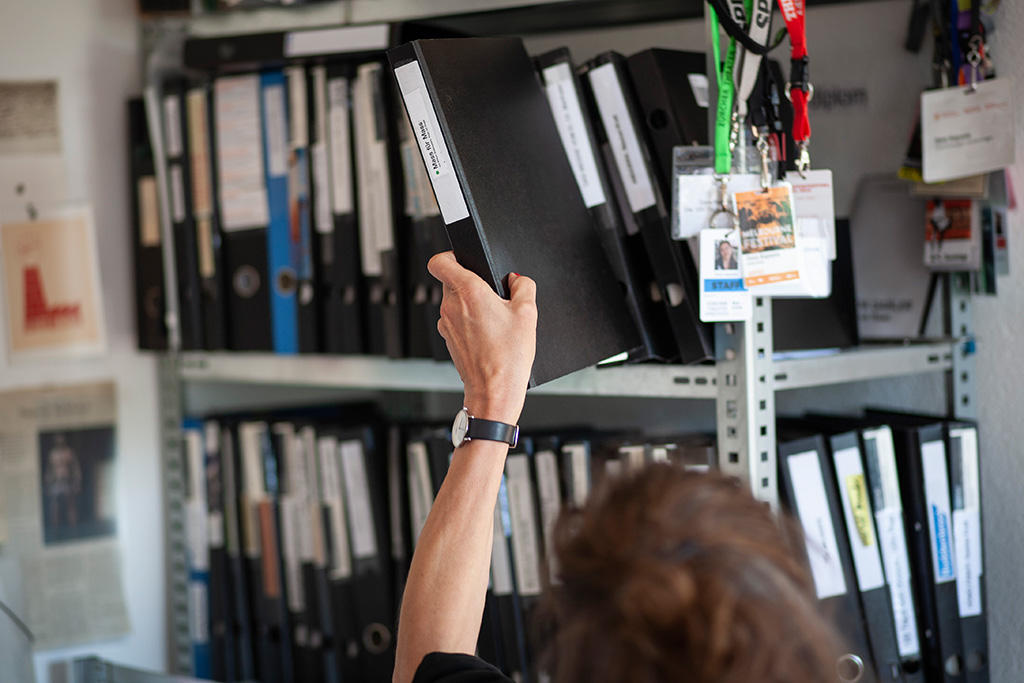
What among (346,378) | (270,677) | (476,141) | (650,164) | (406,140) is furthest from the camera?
(270,677)

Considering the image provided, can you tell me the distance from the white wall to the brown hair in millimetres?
1144

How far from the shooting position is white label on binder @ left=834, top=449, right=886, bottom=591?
3.63ft

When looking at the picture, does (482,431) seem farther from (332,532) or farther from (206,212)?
(206,212)

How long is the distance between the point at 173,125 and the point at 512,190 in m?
0.74

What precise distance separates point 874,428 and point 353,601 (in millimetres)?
778

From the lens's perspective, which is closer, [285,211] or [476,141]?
[476,141]

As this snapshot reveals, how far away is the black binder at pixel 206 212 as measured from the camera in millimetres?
1433

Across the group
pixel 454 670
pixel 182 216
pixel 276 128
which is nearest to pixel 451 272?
pixel 454 670

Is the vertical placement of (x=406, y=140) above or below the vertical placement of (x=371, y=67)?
below

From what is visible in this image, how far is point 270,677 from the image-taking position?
1.48 m

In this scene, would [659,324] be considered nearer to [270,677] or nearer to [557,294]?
[557,294]

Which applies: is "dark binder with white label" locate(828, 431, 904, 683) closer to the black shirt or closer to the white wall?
the black shirt

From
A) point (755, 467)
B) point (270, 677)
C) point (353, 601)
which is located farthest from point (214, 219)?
point (755, 467)

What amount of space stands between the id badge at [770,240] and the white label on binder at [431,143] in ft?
0.96
